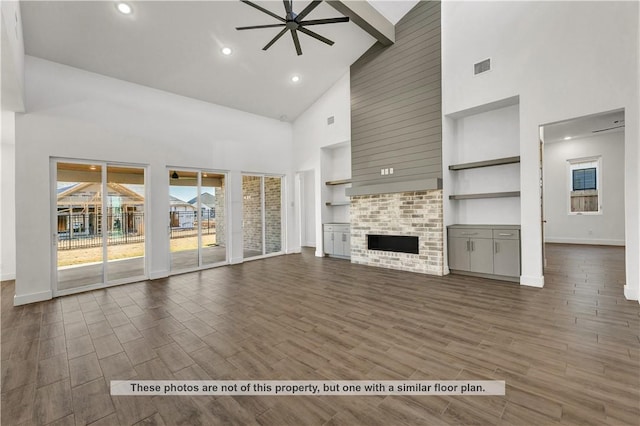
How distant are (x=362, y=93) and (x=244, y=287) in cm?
511

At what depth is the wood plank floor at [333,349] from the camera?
1841 mm

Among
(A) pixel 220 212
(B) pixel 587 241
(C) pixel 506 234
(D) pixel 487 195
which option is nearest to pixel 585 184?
(B) pixel 587 241

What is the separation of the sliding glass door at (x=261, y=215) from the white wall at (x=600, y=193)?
927 centimetres

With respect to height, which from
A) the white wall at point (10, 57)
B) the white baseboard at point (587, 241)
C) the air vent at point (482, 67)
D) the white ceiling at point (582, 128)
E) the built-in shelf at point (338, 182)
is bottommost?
the white baseboard at point (587, 241)

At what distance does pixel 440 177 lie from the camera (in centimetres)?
538

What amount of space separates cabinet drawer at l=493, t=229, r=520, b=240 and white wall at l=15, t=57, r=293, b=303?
5667mm

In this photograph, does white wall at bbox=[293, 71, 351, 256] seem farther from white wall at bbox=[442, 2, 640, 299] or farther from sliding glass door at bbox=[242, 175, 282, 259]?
white wall at bbox=[442, 2, 640, 299]

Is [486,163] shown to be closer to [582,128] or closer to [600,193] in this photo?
[582,128]

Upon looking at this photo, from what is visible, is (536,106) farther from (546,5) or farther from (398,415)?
(398,415)

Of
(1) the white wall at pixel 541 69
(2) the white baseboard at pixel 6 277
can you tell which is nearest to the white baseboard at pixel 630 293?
(1) the white wall at pixel 541 69

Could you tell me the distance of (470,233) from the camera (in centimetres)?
525

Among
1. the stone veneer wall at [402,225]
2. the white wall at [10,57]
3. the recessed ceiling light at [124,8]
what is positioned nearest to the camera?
the white wall at [10,57]

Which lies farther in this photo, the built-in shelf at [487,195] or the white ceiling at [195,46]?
the built-in shelf at [487,195]

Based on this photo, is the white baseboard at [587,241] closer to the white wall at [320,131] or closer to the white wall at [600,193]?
the white wall at [600,193]
